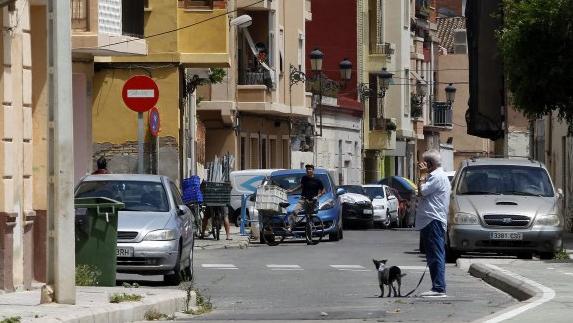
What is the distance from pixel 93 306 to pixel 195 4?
25.5m

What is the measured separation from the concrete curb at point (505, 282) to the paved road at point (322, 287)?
131 mm

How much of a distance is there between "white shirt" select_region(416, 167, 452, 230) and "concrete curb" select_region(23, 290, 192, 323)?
109 inches

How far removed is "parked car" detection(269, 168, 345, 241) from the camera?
39.1 m

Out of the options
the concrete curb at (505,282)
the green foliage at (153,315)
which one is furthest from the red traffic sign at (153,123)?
the green foliage at (153,315)

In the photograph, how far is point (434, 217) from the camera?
65.2 ft

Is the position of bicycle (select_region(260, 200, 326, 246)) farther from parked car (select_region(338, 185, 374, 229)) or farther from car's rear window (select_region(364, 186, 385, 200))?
car's rear window (select_region(364, 186, 385, 200))

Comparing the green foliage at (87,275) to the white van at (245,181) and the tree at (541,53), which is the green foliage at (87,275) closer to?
the tree at (541,53)

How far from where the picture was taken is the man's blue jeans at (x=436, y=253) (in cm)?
1980

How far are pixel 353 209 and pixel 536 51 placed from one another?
1712 cm

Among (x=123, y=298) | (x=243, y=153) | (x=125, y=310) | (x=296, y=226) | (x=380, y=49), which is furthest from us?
(x=380, y=49)

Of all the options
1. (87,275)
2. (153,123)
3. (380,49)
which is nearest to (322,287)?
(87,275)

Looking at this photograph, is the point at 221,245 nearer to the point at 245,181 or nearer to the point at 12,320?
the point at 245,181

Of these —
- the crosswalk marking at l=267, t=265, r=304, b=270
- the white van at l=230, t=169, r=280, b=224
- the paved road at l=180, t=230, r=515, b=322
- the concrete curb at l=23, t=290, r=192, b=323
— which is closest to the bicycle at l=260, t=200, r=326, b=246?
the paved road at l=180, t=230, r=515, b=322

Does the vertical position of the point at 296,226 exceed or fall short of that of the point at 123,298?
it falls short
